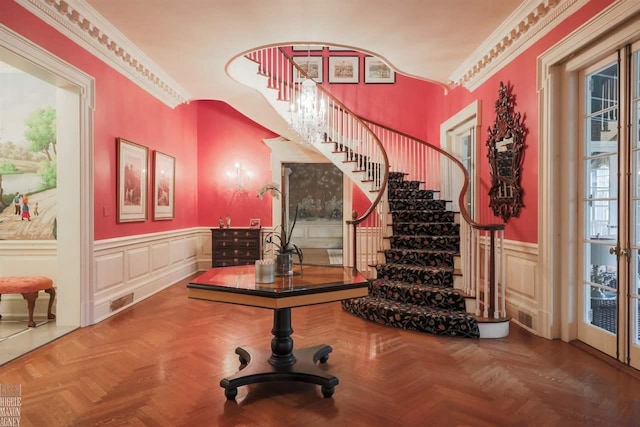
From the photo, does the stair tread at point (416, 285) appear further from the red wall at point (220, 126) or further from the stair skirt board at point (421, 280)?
the red wall at point (220, 126)

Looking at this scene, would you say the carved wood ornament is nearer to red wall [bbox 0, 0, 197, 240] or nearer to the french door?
the french door

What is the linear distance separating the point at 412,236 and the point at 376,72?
13.7 feet

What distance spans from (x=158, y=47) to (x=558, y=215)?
16.6 ft

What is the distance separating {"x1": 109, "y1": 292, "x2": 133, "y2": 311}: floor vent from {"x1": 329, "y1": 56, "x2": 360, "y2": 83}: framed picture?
5597 millimetres

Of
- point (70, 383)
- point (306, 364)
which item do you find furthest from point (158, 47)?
point (306, 364)

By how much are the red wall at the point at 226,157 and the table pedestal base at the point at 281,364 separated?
5327 mm

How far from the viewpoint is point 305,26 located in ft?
14.2

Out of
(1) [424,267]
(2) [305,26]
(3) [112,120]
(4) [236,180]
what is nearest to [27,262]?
(3) [112,120]

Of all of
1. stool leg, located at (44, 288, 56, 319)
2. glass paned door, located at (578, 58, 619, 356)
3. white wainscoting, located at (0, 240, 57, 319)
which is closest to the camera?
glass paned door, located at (578, 58, 619, 356)

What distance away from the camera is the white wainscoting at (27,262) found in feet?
15.3

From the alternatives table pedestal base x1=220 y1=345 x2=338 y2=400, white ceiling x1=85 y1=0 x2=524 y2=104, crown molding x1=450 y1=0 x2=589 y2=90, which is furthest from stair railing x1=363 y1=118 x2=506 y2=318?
table pedestal base x1=220 y1=345 x2=338 y2=400

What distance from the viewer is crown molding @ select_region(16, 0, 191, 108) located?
3660 mm

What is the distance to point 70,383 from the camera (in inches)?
109

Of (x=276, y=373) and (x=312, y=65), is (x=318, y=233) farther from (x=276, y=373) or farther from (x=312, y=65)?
(x=276, y=373)
